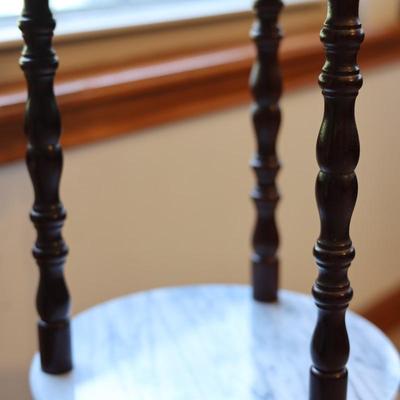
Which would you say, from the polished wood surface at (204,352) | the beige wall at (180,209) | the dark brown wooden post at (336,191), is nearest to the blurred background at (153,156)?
the beige wall at (180,209)

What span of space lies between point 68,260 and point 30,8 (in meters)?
0.45

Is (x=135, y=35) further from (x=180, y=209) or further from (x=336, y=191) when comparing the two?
(x=336, y=191)

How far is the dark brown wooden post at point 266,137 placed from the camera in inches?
37.2

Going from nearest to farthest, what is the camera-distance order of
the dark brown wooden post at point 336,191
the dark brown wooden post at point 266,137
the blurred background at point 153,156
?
the dark brown wooden post at point 336,191 → the dark brown wooden post at point 266,137 → the blurred background at point 153,156

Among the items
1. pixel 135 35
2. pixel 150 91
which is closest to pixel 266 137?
pixel 150 91

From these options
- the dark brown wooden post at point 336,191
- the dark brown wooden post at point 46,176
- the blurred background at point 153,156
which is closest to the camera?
the dark brown wooden post at point 336,191

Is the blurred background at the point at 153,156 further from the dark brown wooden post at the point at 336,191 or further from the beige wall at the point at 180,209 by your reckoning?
the dark brown wooden post at the point at 336,191

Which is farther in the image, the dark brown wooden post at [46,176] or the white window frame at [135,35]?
the white window frame at [135,35]

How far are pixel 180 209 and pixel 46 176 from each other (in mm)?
479

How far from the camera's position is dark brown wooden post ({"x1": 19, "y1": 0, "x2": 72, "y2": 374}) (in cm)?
76

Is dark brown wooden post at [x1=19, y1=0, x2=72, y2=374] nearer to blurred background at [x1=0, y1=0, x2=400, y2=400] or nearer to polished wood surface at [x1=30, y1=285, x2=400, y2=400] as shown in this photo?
polished wood surface at [x1=30, y1=285, x2=400, y2=400]

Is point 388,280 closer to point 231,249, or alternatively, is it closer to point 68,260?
point 231,249

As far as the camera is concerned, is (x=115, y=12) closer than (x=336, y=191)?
No

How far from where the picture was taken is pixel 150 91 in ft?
3.78
